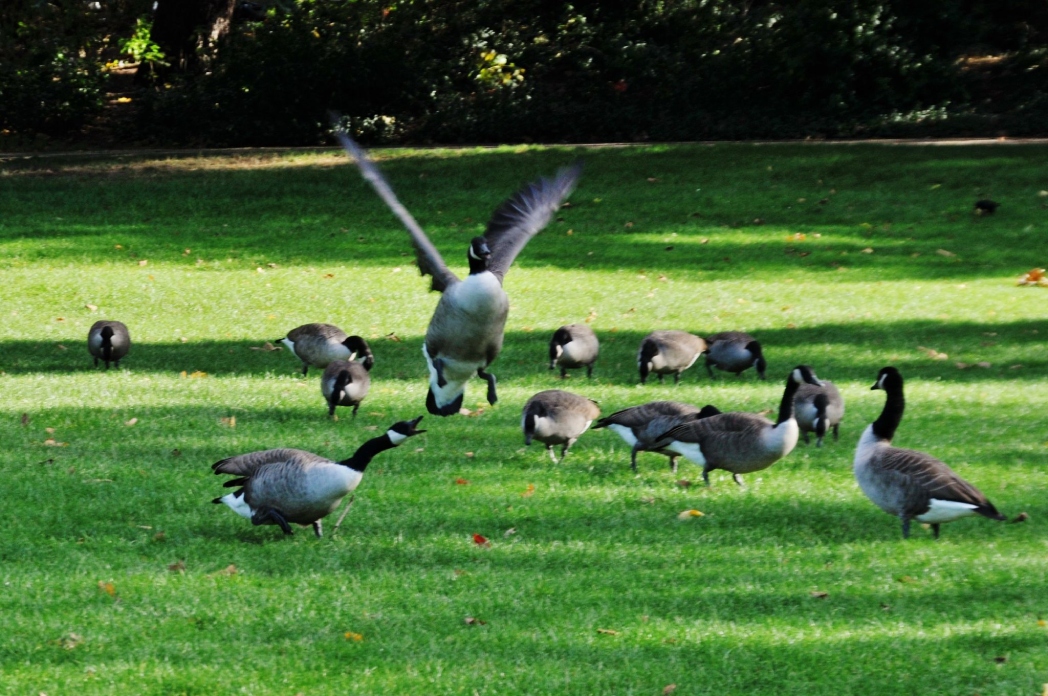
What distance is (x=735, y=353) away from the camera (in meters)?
13.4

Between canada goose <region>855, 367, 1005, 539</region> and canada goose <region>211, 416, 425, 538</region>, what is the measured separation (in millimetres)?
3117

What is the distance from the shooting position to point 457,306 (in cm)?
917

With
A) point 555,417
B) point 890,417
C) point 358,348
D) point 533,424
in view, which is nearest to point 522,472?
point 533,424

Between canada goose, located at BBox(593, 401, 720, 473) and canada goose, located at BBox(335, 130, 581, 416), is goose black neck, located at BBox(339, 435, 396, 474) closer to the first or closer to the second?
canada goose, located at BBox(335, 130, 581, 416)

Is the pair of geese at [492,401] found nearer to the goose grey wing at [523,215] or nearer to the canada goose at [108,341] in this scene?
the goose grey wing at [523,215]

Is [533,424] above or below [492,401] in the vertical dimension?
below

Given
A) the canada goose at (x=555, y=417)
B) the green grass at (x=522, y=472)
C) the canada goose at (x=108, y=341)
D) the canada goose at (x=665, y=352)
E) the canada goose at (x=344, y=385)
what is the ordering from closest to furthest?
the green grass at (x=522, y=472) → the canada goose at (x=555, y=417) → the canada goose at (x=344, y=385) → the canada goose at (x=665, y=352) → the canada goose at (x=108, y=341)

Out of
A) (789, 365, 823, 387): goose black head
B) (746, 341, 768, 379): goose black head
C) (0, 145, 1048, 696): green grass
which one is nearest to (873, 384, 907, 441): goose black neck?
(0, 145, 1048, 696): green grass

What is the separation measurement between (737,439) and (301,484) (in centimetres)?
318

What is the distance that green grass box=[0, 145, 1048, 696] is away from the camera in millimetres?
6605

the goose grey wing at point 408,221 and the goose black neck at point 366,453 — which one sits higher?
the goose grey wing at point 408,221

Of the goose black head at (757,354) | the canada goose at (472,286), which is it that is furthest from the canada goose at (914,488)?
the goose black head at (757,354)

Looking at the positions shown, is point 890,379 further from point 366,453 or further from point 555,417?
point 366,453

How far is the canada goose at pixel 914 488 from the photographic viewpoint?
8.12m
